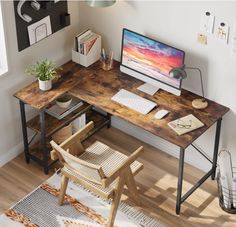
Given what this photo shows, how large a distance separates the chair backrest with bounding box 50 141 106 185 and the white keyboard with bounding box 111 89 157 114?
2.26 ft

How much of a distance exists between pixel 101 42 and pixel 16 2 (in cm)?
97

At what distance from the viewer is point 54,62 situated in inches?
206

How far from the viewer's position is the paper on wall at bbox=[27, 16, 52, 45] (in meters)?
4.85

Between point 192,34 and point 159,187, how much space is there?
1.30 m

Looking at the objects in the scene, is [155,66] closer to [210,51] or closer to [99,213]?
[210,51]

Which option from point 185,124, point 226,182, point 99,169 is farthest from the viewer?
point 226,182

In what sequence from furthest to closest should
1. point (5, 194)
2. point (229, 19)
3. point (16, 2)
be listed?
point (5, 194) < point (16, 2) < point (229, 19)

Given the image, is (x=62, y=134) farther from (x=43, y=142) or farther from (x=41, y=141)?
(x=43, y=142)

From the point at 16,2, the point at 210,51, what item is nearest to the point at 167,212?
the point at 210,51

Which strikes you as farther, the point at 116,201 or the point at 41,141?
the point at 41,141

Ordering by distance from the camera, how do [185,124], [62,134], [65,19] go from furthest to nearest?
[62,134], [65,19], [185,124]

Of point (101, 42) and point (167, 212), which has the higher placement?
point (101, 42)

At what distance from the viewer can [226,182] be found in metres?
4.64

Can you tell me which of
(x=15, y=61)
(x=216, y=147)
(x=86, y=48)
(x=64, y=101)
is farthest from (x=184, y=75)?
(x=15, y=61)
